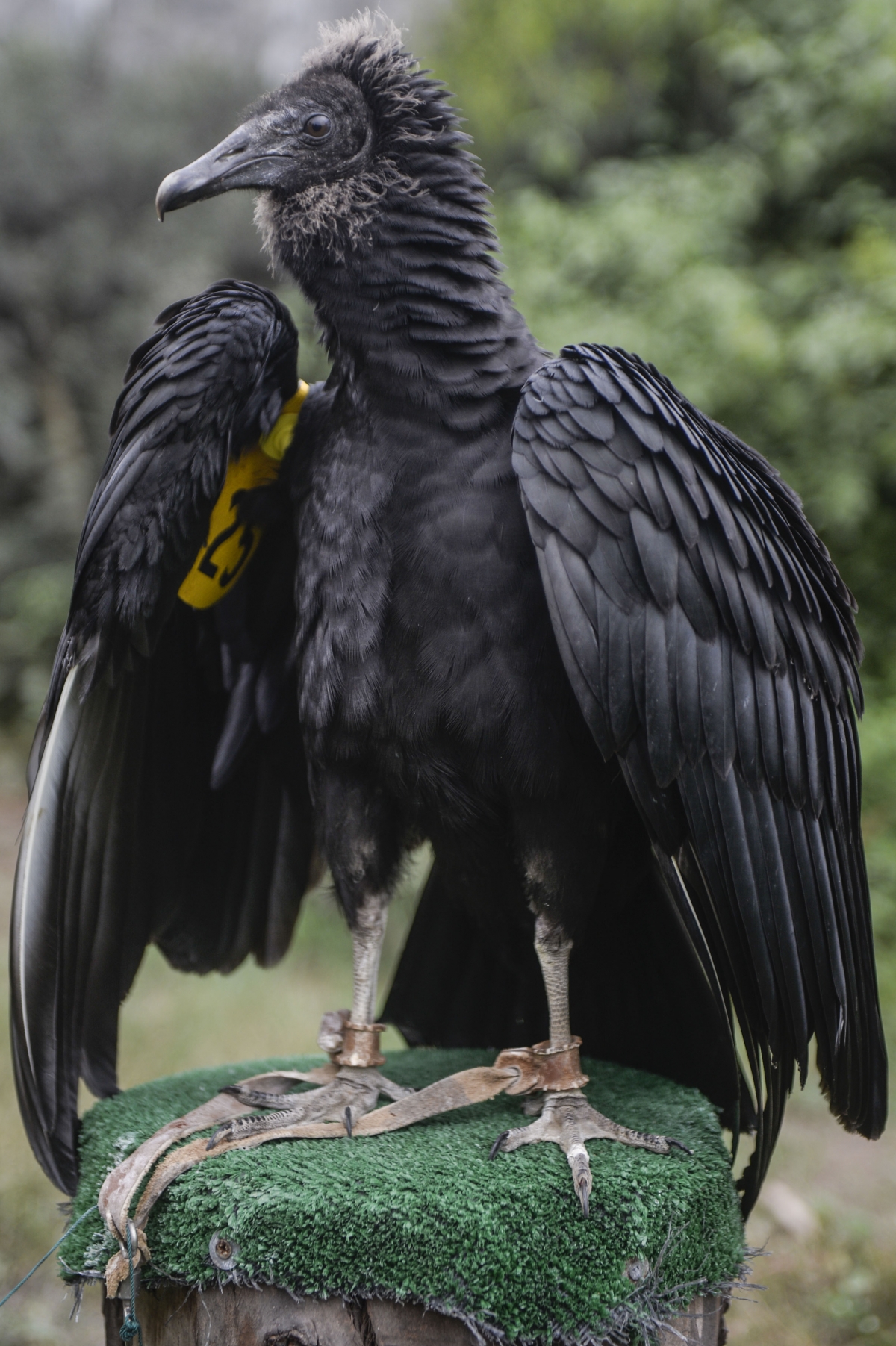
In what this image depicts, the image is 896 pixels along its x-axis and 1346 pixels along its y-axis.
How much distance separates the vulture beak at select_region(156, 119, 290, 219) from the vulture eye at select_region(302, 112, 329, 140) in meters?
0.07

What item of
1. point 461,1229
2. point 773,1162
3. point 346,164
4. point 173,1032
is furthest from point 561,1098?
point 173,1032

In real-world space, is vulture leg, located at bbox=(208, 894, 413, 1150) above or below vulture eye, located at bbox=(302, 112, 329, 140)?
below

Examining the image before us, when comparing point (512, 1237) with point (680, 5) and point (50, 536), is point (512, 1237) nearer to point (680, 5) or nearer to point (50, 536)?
point (680, 5)

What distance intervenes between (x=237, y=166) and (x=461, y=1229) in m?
2.04

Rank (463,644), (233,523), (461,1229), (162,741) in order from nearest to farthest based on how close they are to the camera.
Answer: (461,1229) → (463,644) → (233,523) → (162,741)

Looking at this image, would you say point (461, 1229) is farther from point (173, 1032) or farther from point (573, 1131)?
point (173, 1032)

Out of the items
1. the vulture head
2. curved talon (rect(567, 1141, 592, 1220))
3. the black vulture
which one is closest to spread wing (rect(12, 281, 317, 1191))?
the black vulture

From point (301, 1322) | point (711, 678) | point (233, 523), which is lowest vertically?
point (301, 1322)

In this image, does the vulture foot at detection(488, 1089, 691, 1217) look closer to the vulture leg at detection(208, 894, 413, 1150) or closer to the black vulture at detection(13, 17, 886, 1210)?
the black vulture at detection(13, 17, 886, 1210)

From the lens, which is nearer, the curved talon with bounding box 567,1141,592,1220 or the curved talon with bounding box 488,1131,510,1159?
the curved talon with bounding box 567,1141,592,1220

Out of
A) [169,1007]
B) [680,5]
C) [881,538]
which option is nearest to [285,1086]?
[169,1007]

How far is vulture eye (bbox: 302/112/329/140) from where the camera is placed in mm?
2221

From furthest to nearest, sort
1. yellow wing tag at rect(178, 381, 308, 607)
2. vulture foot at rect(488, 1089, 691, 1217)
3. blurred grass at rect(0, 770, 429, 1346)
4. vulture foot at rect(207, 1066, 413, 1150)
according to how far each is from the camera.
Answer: blurred grass at rect(0, 770, 429, 1346) → yellow wing tag at rect(178, 381, 308, 607) → vulture foot at rect(207, 1066, 413, 1150) → vulture foot at rect(488, 1089, 691, 1217)

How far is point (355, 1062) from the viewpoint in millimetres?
2297
